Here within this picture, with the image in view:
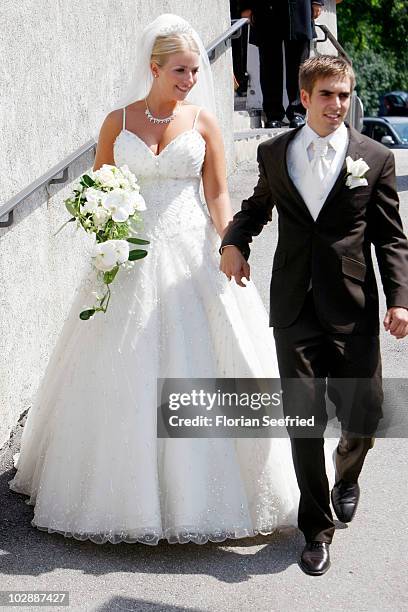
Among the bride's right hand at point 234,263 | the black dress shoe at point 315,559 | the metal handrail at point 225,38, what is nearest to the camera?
the black dress shoe at point 315,559

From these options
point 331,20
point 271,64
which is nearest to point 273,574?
point 271,64

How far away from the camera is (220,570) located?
440cm

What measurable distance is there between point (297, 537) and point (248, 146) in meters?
7.19

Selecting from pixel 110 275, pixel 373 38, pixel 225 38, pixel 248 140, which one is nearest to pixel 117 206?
pixel 110 275

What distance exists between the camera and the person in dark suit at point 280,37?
10.2 metres

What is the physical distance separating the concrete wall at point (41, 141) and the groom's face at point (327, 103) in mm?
2023

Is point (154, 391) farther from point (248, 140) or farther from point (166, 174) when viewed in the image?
point (248, 140)

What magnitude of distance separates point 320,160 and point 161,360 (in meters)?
1.11

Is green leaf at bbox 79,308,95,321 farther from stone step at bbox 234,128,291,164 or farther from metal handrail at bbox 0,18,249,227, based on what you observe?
stone step at bbox 234,128,291,164

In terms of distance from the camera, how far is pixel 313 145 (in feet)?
13.9

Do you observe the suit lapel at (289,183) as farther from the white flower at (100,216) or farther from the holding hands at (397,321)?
the white flower at (100,216)

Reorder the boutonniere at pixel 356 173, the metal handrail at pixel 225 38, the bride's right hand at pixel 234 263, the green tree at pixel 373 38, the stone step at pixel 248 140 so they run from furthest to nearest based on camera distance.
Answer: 1. the green tree at pixel 373 38
2. the stone step at pixel 248 140
3. the metal handrail at pixel 225 38
4. the bride's right hand at pixel 234 263
5. the boutonniere at pixel 356 173

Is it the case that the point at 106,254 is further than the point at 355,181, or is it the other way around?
the point at 106,254

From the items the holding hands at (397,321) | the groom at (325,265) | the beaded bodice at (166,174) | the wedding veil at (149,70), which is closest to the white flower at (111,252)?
the beaded bodice at (166,174)
